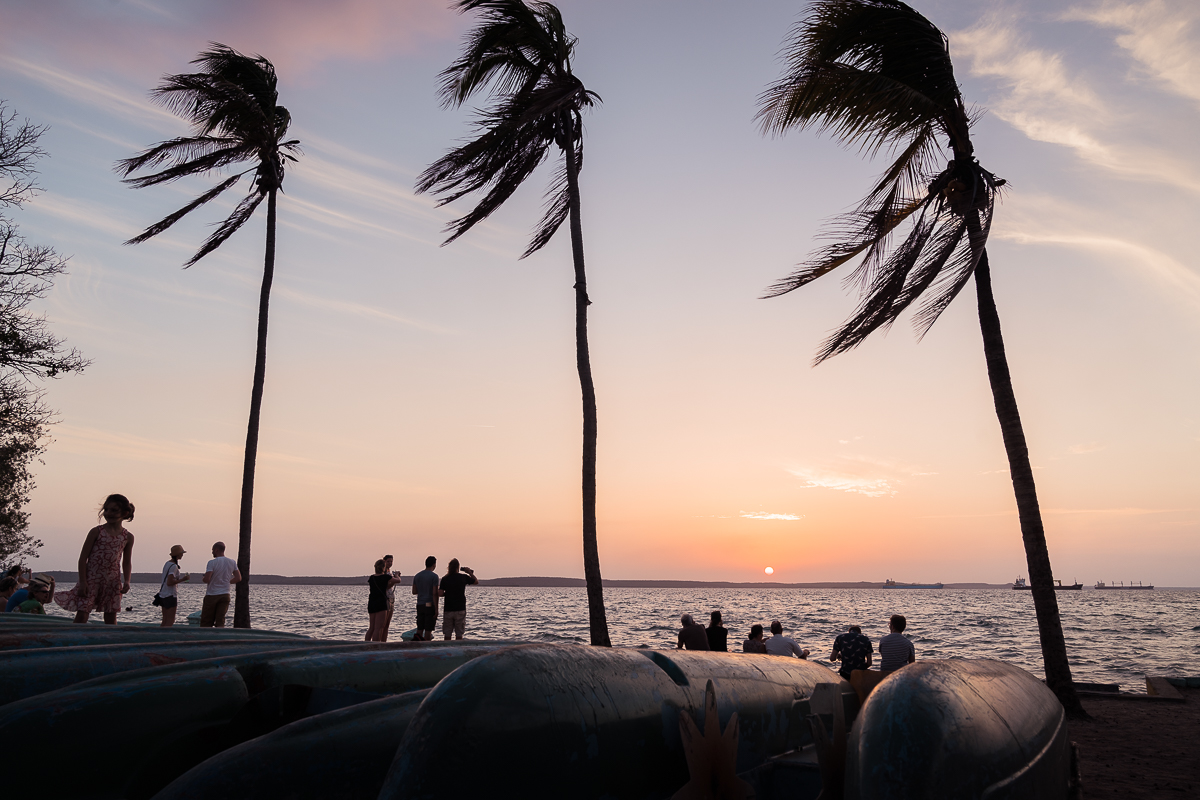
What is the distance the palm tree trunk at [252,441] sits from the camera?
1239cm

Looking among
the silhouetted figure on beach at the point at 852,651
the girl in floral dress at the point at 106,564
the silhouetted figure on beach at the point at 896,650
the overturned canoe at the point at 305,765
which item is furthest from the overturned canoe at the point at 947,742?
the girl in floral dress at the point at 106,564

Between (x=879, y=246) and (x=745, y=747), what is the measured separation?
8071mm

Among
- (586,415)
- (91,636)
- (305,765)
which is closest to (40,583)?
(91,636)

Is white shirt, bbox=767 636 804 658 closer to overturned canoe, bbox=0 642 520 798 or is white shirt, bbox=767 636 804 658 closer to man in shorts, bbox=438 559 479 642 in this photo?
man in shorts, bbox=438 559 479 642

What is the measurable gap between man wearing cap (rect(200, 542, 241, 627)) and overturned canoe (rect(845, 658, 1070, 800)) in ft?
32.2

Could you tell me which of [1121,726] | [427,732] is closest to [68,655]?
[427,732]

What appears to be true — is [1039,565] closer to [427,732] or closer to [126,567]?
[427,732]

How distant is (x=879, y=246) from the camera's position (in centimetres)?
991

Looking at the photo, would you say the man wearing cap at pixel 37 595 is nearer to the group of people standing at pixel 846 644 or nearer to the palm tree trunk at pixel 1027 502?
the group of people standing at pixel 846 644

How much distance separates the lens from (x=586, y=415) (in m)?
11.2

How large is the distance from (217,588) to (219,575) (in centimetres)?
18

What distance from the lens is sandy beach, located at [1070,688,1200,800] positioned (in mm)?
5305

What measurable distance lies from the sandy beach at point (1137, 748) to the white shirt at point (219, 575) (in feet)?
33.1

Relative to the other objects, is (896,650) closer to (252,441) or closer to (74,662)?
(74,662)
